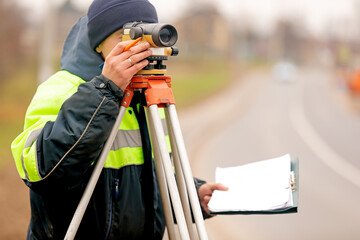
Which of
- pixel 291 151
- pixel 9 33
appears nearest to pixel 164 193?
pixel 291 151

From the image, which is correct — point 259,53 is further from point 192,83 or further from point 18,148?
point 18,148

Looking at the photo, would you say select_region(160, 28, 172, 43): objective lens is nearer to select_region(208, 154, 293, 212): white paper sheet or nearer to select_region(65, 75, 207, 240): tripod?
select_region(65, 75, 207, 240): tripod

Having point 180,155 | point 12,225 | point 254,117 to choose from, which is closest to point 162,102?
point 180,155

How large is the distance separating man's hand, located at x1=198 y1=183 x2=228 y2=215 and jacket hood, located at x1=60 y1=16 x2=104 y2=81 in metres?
0.56

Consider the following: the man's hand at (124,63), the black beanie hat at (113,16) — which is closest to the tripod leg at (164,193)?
the man's hand at (124,63)

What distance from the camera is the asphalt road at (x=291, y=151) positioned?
5.35m

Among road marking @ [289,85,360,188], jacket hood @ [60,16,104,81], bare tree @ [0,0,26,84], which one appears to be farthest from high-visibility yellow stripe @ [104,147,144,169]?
bare tree @ [0,0,26,84]

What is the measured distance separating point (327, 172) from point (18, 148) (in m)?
7.90

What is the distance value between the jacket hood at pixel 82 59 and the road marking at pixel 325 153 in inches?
267

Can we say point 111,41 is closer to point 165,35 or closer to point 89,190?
point 165,35

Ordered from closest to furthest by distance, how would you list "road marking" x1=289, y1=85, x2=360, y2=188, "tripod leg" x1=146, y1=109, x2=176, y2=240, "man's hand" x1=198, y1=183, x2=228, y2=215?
"tripod leg" x1=146, y1=109, x2=176, y2=240 → "man's hand" x1=198, y1=183, x2=228, y2=215 → "road marking" x1=289, y1=85, x2=360, y2=188

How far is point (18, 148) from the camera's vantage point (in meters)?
1.49

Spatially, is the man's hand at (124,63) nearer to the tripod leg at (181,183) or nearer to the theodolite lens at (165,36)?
the theodolite lens at (165,36)

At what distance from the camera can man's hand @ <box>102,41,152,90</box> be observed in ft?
4.66
